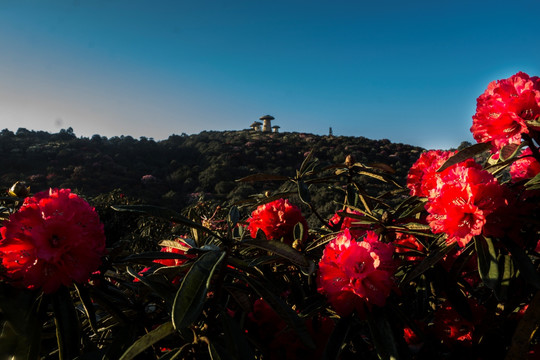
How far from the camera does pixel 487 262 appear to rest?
690 mm

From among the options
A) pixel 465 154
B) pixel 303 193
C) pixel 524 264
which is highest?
pixel 465 154

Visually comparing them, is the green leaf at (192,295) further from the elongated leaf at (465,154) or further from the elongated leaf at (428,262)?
the elongated leaf at (465,154)

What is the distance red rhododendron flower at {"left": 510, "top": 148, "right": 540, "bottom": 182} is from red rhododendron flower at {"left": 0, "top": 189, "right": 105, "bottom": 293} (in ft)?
3.72

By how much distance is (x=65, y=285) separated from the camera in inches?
26.6

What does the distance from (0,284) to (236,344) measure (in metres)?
0.48

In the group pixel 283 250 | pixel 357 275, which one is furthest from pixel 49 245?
pixel 357 275

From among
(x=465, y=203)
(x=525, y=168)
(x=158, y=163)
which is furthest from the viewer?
(x=158, y=163)

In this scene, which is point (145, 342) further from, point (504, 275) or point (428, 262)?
point (504, 275)

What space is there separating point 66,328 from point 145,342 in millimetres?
182

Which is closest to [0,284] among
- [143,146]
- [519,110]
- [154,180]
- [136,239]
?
[519,110]

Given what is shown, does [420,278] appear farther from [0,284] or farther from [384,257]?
[0,284]

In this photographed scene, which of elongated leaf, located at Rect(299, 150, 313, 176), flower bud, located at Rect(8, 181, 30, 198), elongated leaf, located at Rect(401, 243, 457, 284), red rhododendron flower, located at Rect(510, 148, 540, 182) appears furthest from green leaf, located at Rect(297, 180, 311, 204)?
flower bud, located at Rect(8, 181, 30, 198)

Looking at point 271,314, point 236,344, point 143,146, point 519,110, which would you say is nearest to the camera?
point 236,344

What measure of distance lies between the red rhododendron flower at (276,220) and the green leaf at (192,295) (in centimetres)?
73
